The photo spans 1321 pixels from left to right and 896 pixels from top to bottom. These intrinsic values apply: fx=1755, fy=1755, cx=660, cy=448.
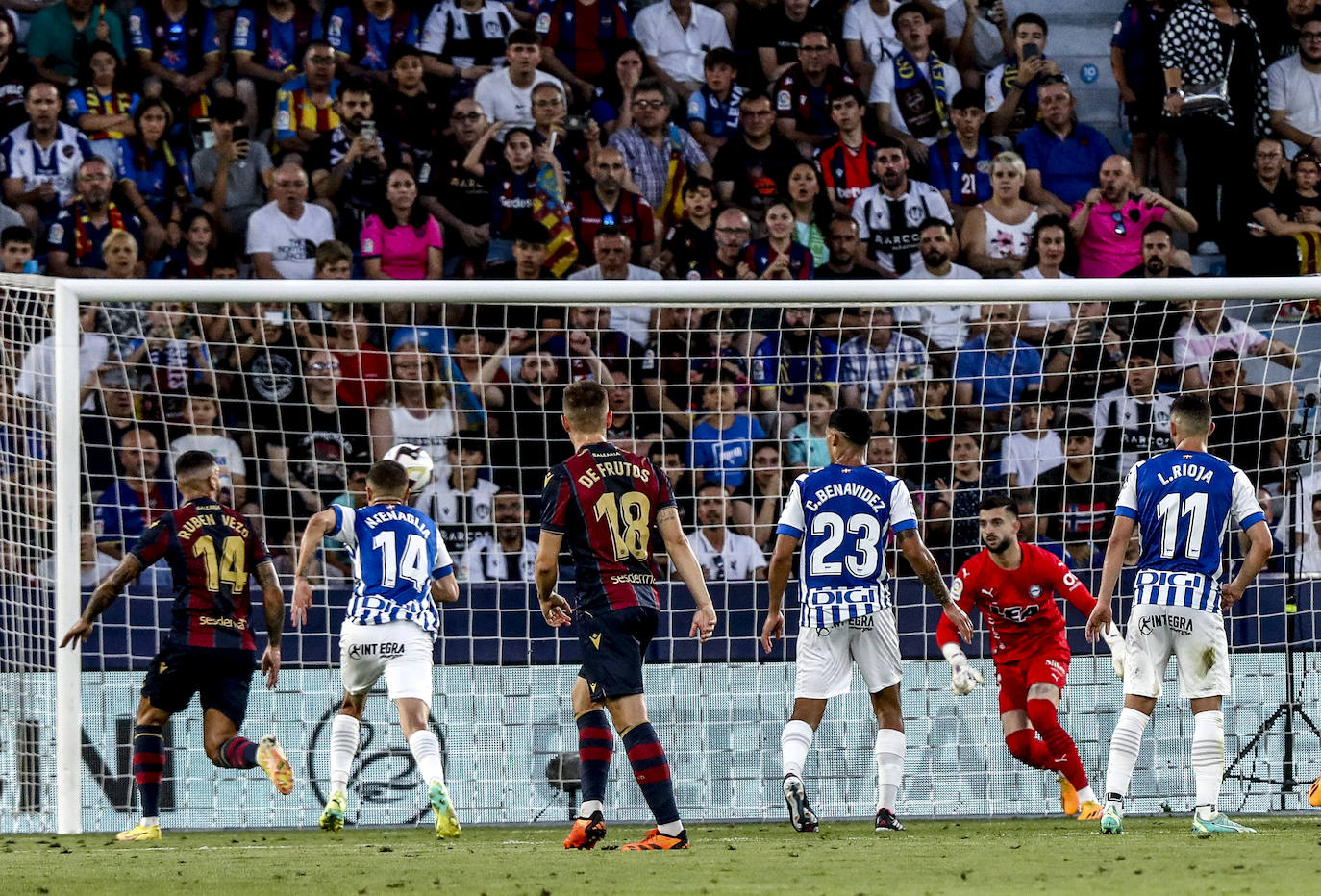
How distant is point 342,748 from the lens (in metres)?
9.21

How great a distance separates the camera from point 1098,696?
11.0 meters

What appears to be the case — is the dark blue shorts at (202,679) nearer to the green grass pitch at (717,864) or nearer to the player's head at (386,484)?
the green grass pitch at (717,864)

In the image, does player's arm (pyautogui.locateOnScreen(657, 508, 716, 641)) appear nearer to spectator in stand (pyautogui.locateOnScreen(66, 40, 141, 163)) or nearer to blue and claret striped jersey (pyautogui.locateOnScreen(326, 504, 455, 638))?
blue and claret striped jersey (pyautogui.locateOnScreen(326, 504, 455, 638))

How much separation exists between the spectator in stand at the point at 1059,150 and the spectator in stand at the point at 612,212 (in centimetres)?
359

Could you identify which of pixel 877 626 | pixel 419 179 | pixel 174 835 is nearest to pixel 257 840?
pixel 174 835

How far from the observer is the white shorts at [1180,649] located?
8.19 meters

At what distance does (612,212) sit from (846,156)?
85.3 inches

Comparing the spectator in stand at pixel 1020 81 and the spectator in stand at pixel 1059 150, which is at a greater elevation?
the spectator in stand at pixel 1020 81

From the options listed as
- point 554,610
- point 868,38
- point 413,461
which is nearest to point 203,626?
point 413,461

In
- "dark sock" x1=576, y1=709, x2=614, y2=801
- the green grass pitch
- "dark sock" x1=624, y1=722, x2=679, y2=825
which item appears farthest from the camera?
"dark sock" x1=576, y1=709, x2=614, y2=801

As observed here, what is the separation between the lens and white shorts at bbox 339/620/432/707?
894 cm

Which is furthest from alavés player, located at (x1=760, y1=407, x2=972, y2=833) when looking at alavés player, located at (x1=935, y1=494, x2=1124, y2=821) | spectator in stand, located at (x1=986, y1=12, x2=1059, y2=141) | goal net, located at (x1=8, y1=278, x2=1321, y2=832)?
spectator in stand, located at (x1=986, y1=12, x2=1059, y2=141)

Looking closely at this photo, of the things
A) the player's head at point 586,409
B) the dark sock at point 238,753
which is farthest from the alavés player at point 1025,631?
the dark sock at point 238,753

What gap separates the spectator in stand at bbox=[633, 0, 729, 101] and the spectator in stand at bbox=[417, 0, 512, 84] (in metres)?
1.23
